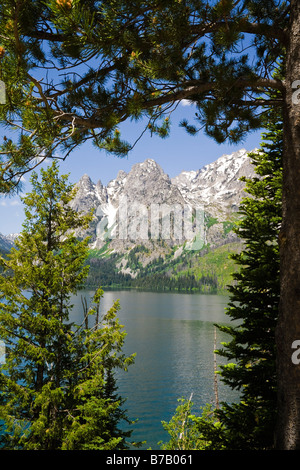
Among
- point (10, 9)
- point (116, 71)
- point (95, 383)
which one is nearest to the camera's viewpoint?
point (10, 9)

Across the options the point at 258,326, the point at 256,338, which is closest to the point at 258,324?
the point at 258,326

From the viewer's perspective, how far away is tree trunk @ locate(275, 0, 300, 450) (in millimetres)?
2961

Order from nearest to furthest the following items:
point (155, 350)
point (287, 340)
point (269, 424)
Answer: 1. point (287, 340)
2. point (269, 424)
3. point (155, 350)

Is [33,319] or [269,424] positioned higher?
[33,319]

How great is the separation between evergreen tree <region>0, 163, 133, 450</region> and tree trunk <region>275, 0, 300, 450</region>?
305 inches

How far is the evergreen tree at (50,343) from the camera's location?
9125mm

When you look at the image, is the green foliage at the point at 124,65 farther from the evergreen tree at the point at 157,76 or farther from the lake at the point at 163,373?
the lake at the point at 163,373

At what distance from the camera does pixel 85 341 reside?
1081 cm

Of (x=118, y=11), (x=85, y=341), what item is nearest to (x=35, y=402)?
(x=85, y=341)

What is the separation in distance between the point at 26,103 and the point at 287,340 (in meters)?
3.66

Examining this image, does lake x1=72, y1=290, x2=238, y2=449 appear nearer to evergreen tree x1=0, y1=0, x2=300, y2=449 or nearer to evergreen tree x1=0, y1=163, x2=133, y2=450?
evergreen tree x1=0, y1=163, x2=133, y2=450

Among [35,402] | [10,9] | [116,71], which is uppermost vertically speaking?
[116,71]
